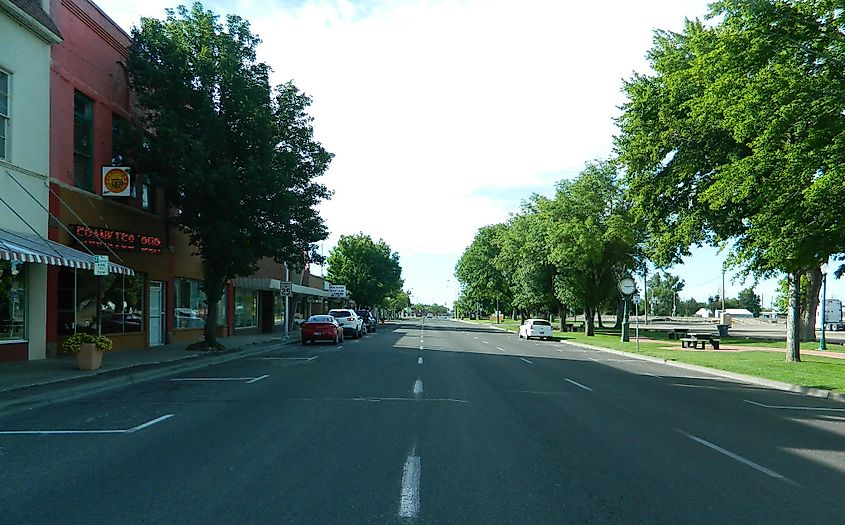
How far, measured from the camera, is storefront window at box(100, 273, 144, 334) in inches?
925

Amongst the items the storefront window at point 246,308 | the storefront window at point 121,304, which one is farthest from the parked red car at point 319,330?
the storefront window at point 121,304

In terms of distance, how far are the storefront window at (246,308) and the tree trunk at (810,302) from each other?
31962mm

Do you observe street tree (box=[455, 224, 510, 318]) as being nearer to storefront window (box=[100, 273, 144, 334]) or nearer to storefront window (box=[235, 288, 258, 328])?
storefront window (box=[235, 288, 258, 328])

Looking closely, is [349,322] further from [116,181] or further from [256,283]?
[116,181]

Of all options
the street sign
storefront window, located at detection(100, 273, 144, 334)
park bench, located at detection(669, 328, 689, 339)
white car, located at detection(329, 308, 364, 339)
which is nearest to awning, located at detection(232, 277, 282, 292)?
white car, located at detection(329, 308, 364, 339)

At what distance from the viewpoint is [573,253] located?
1747 inches

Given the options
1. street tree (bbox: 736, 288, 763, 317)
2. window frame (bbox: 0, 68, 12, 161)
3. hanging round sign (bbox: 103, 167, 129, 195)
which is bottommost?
street tree (bbox: 736, 288, 763, 317)

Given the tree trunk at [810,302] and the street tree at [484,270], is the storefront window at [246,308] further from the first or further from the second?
A: the street tree at [484,270]

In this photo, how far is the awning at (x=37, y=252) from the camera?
588 inches

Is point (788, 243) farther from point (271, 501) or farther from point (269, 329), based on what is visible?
point (269, 329)

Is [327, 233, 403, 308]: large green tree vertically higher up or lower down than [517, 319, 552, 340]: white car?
higher up

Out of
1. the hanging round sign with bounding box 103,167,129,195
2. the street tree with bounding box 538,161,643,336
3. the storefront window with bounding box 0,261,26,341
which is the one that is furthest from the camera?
the street tree with bounding box 538,161,643,336

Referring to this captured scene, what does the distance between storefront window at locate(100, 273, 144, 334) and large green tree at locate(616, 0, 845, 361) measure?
19.4 m

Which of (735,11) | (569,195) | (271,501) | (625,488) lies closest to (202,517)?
(271,501)
